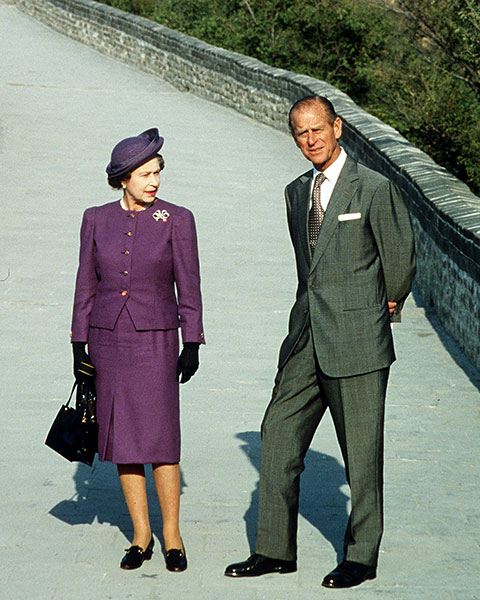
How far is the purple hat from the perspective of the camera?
511cm

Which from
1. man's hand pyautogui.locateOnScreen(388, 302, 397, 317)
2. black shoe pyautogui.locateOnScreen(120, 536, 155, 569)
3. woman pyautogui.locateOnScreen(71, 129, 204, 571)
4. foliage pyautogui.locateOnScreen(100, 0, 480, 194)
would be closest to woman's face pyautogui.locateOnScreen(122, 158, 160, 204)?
woman pyautogui.locateOnScreen(71, 129, 204, 571)

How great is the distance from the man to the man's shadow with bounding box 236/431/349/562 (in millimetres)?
349

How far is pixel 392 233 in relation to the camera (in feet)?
16.3

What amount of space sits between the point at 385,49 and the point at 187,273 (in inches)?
690

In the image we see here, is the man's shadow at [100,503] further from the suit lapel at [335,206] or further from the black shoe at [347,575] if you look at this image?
the suit lapel at [335,206]

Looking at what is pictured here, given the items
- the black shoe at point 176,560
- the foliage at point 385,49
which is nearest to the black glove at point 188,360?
the black shoe at point 176,560

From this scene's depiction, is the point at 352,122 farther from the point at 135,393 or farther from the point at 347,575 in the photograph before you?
the point at 347,575

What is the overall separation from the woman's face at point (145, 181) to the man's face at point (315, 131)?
623 millimetres

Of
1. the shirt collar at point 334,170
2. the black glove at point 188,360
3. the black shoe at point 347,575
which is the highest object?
the shirt collar at point 334,170

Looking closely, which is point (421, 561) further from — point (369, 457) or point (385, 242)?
point (385, 242)

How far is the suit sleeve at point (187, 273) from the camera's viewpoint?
5227 millimetres

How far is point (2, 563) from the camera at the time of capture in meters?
5.23

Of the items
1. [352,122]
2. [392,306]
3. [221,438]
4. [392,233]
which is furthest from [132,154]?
[352,122]

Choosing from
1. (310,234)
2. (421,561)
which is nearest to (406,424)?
(421,561)
